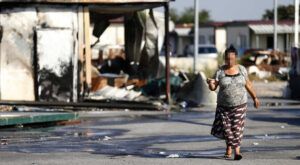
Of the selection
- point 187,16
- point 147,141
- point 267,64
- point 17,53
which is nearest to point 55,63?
point 17,53

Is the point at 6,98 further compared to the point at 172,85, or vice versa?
the point at 172,85

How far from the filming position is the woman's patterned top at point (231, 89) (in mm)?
11148

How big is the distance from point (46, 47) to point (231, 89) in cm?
1201

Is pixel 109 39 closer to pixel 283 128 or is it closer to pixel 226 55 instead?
pixel 283 128

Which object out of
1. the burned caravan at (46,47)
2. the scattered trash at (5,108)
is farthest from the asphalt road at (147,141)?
the burned caravan at (46,47)

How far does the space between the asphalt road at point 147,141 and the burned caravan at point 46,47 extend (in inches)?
90.0

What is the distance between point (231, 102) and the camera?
1114 centimetres

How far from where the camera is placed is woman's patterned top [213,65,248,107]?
11.1 m

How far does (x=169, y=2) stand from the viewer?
2320 centimetres

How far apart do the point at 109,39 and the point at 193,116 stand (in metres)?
50.9

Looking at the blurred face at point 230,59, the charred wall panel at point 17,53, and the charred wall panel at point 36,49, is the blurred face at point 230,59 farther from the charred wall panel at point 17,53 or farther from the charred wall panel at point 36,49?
the charred wall panel at point 17,53

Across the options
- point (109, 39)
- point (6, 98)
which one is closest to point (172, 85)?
point (6, 98)

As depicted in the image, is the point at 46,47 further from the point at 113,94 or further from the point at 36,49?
the point at 113,94

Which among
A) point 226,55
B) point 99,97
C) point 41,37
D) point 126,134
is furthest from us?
point 99,97
